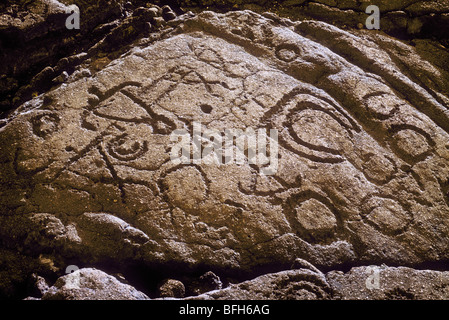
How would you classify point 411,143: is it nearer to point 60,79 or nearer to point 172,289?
point 172,289

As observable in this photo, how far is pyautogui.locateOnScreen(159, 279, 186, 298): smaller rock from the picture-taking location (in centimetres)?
121

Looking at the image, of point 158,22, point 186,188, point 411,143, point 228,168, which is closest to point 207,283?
point 186,188

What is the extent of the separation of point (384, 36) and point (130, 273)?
2.42 m

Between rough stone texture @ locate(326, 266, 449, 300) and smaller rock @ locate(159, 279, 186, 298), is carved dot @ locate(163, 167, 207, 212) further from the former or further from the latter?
rough stone texture @ locate(326, 266, 449, 300)

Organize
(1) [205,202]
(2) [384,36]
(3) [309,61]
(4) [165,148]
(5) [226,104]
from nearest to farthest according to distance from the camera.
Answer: (1) [205,202] → (4) [165,148] → (5) [226,104] → (3) [309,61] → (2) [384,36]

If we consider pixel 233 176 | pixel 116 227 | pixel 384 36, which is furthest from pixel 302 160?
pixel 384 36

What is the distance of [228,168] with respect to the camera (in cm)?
148

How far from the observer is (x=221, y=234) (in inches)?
52.1

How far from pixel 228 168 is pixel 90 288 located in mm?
753

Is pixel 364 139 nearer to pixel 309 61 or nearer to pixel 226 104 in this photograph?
pixel 309 61

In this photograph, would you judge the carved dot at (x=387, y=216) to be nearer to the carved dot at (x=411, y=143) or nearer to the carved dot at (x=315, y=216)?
the carved dot at (x=315, y=216)

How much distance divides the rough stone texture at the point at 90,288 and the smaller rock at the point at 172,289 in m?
0.07

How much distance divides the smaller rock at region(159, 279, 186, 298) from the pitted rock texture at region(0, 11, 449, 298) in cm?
7

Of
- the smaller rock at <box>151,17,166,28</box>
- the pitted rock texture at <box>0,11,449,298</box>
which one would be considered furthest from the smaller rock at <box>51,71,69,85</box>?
the smaller rock at <box>151,17,166,28</box>
